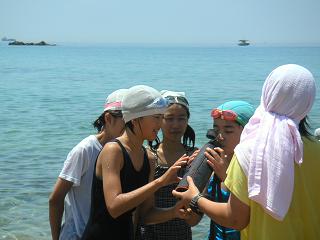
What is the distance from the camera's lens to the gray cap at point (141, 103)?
3.43m

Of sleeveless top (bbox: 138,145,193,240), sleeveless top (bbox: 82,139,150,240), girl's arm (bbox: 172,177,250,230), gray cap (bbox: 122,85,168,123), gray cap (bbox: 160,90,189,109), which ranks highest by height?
gray cap (bbox: 122,85,168,123)

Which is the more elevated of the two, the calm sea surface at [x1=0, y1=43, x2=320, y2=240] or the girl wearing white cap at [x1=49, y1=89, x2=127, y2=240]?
the girl wearing white cap at [x1=49, y1=89, x2=127, y2=240]

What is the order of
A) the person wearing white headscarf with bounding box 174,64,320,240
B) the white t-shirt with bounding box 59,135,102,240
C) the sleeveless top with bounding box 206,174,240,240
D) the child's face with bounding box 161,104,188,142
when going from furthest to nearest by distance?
the child's face with bounding box 161,104,188,142
the white t-shirt with bounding box 59,135,102,240
the sleeveless top with bounding box 206,174,240,240
the person wearing white headscarf with bounding box 174,64,320,240

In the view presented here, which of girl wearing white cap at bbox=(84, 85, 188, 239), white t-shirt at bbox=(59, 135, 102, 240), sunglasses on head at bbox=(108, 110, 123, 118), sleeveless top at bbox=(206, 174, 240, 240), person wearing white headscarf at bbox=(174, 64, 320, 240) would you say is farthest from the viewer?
sunglasses on head at bbox=(108, 110, 123, 118)

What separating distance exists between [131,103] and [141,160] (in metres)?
0.36

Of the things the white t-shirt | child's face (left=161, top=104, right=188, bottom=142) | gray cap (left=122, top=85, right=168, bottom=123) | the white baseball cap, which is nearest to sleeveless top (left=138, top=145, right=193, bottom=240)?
child's face (left=161, top=104, right=188, bottom=142)

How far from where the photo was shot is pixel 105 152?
133 inches

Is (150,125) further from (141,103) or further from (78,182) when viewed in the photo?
(78,182)

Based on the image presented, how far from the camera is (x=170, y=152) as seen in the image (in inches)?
174

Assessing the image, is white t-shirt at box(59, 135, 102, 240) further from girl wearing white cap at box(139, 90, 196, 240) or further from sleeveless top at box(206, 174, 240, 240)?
sleeveless top at box(206, 174, 240, 240)

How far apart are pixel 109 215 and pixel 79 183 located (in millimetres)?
612

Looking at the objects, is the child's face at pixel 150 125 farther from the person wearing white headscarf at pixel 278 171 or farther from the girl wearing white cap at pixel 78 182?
the person wearing white headscarf at pixel 278 171

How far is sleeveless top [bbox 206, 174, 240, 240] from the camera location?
12.2 ft

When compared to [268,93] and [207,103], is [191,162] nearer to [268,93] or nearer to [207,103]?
[268,93]
